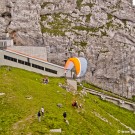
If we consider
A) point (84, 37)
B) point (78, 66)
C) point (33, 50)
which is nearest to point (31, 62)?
point (33, 50)

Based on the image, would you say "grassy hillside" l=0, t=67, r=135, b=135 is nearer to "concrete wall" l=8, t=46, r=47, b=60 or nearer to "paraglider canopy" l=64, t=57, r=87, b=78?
"paraglider canopy" l=64, t=57, r=87, b=78

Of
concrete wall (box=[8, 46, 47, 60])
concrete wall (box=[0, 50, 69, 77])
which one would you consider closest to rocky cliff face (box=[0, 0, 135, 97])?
concrete wall (box=[8, 46, 47, 60])

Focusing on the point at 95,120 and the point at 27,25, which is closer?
the point at 95,120

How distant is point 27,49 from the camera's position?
93.1 meters

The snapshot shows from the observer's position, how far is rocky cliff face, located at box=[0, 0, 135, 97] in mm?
100750

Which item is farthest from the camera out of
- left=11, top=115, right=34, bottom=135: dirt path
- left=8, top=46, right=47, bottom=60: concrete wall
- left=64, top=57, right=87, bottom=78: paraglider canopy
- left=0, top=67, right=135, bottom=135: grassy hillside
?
left=8, top=46, right=47, bottom=60: concrete wall

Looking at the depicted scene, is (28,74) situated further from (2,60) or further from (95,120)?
(95,120)

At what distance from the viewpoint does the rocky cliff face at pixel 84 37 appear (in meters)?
101

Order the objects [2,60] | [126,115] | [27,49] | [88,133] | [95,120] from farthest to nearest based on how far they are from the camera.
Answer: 1. [27,49]
2. [2,60]
3. [126,115]
4. [95,120]
5. [88,133]

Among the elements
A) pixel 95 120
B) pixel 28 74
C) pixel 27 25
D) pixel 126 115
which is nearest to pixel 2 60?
pixel 28 74

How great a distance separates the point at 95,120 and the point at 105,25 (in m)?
56.6

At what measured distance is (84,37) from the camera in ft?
340

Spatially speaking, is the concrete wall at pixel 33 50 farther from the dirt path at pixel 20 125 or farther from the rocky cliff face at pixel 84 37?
the dirt path at pixel 20 125

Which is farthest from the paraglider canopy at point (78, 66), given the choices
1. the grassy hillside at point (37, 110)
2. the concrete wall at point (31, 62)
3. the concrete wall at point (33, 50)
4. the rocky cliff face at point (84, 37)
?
the rocky cliff face at point (84, 37)
